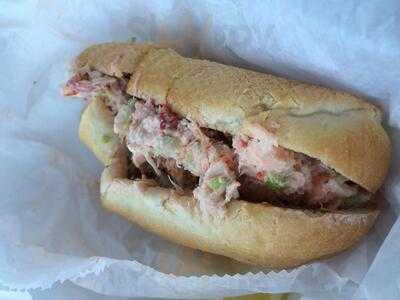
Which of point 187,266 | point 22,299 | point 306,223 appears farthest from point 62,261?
point 306,223

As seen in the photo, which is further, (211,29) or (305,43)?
(211,29)

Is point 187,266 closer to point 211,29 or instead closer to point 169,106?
point 169,106

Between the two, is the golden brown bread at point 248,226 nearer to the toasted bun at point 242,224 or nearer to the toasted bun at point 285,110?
the toasted bun at point 242,224

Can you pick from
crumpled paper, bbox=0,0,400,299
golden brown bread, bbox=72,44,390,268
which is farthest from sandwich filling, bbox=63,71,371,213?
crumpled paper, bbox=0,0,400,299

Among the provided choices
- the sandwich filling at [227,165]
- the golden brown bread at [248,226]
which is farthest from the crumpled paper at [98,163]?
the sandwich filling at [227,165]

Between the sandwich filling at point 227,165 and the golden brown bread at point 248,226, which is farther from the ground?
the sandwich filling at point 227,165

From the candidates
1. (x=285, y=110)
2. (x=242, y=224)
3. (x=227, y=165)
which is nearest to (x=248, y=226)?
(x=242, y=224)

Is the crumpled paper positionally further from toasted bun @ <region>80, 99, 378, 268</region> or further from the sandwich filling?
the sandwich filling
